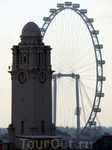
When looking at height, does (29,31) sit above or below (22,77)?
above

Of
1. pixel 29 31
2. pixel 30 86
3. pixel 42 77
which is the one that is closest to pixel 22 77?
pixel 30 86

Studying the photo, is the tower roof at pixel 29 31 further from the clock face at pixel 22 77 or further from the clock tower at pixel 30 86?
the clock face at pixel 22 77

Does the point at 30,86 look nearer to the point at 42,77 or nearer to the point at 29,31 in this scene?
the point at 42,77

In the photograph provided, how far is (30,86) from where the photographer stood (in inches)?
3728

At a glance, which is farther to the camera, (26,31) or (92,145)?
(26,31)

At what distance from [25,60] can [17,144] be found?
779 centimetres

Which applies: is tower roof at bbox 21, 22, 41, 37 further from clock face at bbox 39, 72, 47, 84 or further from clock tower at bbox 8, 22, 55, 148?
clock face at bbox 39, 72, 47, 84

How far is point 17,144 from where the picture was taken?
94.5 meters

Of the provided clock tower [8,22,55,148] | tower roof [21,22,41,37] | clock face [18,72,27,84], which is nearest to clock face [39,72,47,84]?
clock tower [8,22,55,148]

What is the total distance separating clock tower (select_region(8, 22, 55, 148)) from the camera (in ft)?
310

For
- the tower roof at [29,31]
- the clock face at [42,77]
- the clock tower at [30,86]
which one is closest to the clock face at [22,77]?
the clock tower at [30,86]

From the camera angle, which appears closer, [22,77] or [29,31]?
[22,77]

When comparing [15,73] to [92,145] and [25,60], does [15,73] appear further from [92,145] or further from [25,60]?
[92,145]

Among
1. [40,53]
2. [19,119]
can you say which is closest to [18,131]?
[19,119]
